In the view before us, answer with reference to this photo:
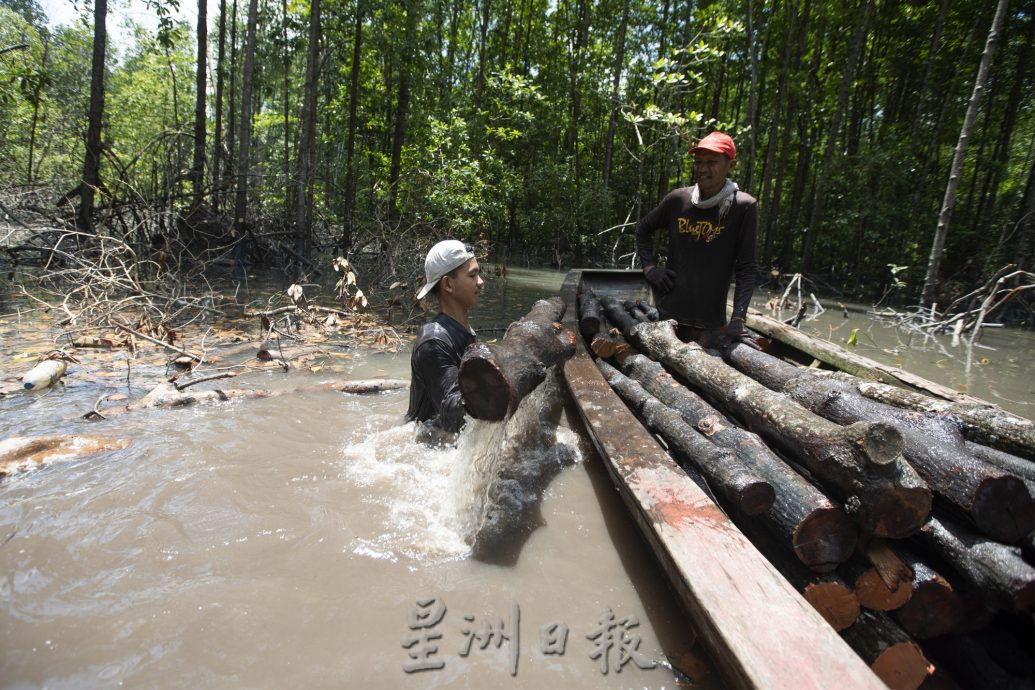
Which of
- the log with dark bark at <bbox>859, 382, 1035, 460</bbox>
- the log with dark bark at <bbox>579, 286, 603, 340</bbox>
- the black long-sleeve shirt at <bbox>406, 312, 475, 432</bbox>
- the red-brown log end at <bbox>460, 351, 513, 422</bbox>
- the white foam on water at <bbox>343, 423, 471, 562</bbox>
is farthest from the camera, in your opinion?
the log with dark bark at <bbox>579, 286, 603, 340</bbox>

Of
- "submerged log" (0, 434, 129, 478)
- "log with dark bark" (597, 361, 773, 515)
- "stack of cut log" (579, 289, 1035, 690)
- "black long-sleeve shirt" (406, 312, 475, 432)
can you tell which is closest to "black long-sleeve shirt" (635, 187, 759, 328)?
"log with dark bark" (597, 361, 773, 515)

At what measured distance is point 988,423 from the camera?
2.39 metres

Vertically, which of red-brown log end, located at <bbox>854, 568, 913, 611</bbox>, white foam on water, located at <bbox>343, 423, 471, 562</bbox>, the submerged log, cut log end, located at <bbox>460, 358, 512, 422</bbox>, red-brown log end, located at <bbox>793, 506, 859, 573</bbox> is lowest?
the submerged log

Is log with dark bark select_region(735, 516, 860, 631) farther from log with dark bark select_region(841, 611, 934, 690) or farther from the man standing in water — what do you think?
the man standing in water

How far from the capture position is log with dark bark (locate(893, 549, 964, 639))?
1.75 metres

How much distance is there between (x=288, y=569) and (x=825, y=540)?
84.9 inches

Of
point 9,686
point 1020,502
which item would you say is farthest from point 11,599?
point 1020,502

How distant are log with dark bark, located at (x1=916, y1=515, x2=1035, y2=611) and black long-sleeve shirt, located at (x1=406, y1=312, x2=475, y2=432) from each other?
1.95 metres

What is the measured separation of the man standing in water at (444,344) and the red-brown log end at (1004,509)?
2027 mm

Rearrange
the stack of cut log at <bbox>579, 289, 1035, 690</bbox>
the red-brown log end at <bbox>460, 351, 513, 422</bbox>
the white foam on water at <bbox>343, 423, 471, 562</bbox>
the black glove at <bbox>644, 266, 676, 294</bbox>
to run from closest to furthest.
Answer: the stack of cut log at <bbox>579, 289, 1035, 690</bbox>, the red-brown log end at <bbox>460, 351, 513, 422</bbox>, the white foam on water at <bbox>343, 423, 471, 562</bbox>, the black glove at <bbox>644, 266, 676, 294</bbox>

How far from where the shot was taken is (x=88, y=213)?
9570 mm

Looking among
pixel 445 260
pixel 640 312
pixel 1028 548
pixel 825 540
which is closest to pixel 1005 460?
pixel 1028 548

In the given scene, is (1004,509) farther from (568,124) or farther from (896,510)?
(568,124)

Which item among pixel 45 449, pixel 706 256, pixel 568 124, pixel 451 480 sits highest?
pixel 568 124
